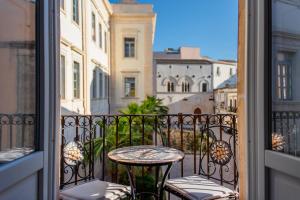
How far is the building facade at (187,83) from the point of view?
1079 inches

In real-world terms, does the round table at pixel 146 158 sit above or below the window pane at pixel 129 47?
below

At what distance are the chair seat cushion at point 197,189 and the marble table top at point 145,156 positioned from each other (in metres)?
0.25

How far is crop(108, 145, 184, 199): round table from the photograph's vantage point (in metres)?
2.15

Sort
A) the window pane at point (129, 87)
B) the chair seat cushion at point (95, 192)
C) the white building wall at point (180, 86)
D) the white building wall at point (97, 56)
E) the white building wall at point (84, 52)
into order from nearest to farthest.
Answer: the chair seat cushion at point (95, 192), the white building wall at point (84, 52), the white building wall at point (97, 56), the window pane at point (129, 87), the white building wall at point (180, 86)

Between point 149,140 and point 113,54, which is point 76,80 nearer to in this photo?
point 149,140

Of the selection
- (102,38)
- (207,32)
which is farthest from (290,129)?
(207,32)

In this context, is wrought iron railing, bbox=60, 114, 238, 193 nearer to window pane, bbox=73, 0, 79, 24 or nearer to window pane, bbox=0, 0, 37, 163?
window pane, bbox=0, 0, 37, 163

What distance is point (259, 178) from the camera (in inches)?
67.8

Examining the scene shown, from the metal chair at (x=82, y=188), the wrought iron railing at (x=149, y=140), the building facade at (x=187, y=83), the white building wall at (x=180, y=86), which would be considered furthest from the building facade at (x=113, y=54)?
the building facade at (x=187, y=83)

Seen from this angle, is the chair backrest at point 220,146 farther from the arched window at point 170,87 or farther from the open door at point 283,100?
the arched window at point 170,87

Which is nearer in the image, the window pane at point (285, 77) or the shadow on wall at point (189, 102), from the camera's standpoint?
the window pane at point (285, 77)

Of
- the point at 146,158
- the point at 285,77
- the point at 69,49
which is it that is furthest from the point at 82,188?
the point at 69,49

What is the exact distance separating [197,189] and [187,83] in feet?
87.9

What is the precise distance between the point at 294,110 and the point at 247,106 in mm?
333
